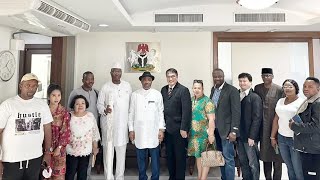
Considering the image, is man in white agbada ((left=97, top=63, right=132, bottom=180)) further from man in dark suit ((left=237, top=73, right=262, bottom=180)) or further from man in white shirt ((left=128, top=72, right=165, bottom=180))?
man in dark suit ((left=237, top=73, right=262, bottom=180))

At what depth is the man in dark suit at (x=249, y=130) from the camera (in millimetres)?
3066

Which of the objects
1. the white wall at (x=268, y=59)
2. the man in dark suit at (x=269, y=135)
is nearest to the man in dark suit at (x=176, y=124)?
the man in dark suit at (x=269, y=135)

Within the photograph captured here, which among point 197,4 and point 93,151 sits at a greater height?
point 197,4

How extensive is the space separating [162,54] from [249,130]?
6.76 ft

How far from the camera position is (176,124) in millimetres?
3189

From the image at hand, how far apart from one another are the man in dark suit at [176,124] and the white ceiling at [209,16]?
1.15m

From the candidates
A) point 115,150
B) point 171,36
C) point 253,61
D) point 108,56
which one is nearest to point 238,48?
point 253,61

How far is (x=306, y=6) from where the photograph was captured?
11.9 ft

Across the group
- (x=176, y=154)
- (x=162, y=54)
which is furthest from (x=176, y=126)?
(x=162, y=54)

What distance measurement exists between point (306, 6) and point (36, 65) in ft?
15.8

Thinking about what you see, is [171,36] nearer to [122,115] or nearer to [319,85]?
[122,115]

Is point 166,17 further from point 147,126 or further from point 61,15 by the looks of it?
point 147,126

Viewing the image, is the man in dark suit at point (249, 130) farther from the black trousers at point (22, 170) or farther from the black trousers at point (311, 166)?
the black trousers at point (22, 170)

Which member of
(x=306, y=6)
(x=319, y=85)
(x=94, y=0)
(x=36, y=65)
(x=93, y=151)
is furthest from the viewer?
(x=36, y=65)
